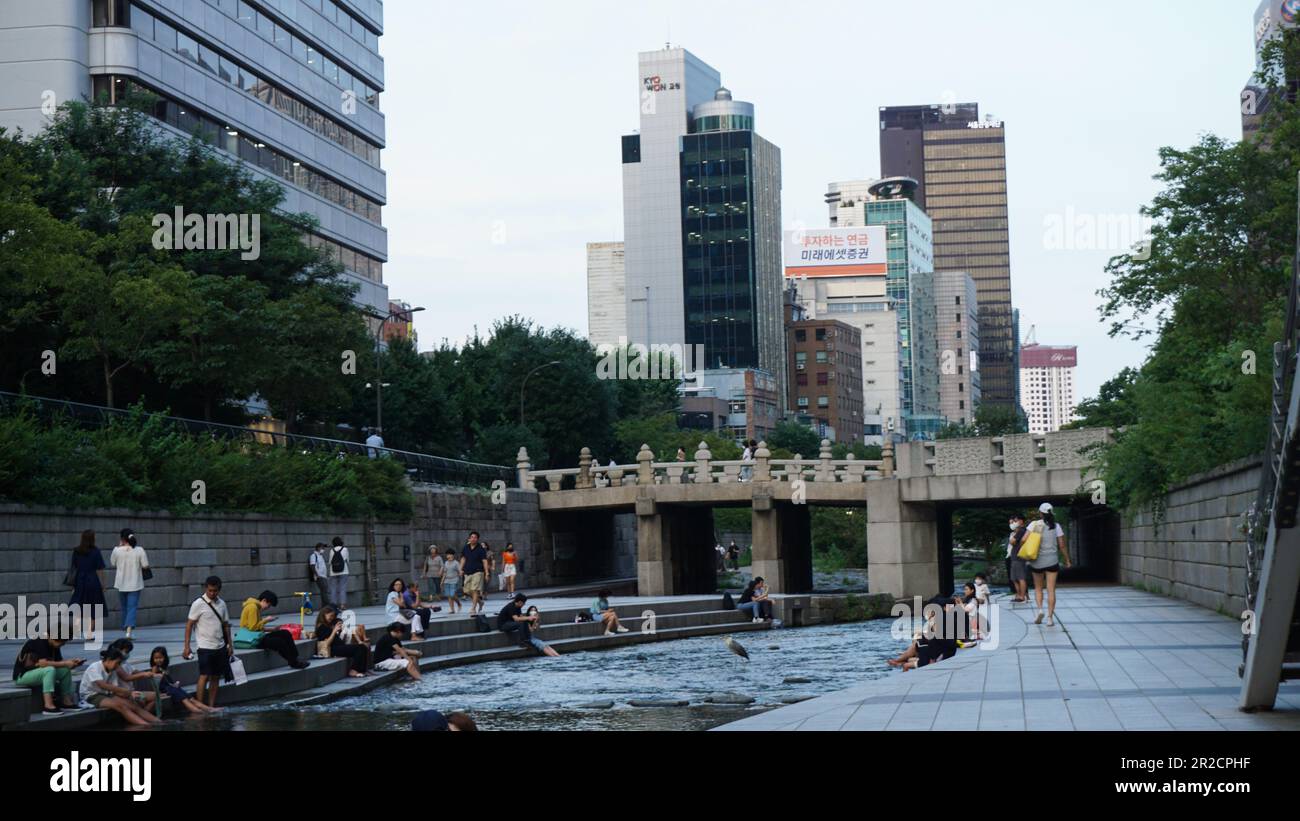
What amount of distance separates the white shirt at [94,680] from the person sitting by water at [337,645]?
6.69 meters

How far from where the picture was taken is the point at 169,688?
18.5 meters

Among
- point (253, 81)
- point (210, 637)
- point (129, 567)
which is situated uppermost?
point (253, 81)

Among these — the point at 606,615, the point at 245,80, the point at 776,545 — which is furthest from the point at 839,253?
the point at 606,615

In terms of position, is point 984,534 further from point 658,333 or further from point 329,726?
point 658,333

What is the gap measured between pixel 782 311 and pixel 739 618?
134 meters

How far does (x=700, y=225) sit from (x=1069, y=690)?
159 metres

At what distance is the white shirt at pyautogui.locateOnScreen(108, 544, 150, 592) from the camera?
23969 millimetres

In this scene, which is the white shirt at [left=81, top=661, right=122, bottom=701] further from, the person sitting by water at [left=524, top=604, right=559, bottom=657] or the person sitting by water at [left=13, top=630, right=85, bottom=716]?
the person sitting by water at [left=524, top=604, right=559, bottom=657]

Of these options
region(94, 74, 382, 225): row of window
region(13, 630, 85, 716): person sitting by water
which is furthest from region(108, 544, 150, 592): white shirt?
region(94, 74, 382, 225): row of window

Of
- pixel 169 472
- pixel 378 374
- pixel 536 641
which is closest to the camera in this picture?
pixel 169 472

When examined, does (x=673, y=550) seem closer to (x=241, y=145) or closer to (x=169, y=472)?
(x=241, y=145)

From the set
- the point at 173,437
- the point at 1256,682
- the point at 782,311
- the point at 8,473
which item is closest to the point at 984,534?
the point at 173,437

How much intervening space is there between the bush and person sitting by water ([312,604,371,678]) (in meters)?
5.99

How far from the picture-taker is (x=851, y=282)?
19725cm
